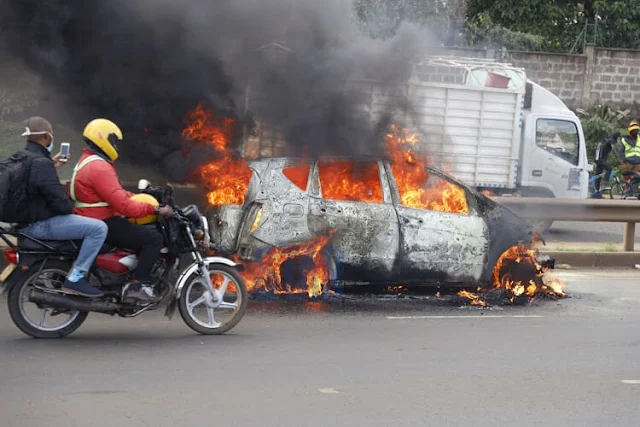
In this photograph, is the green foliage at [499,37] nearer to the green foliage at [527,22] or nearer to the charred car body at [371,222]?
the green foliage at [527,22]

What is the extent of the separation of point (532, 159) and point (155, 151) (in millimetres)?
8866

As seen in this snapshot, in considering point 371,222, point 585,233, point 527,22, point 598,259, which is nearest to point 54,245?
point 371,222

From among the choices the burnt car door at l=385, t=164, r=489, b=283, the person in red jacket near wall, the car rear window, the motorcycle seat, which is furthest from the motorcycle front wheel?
the burnt car door at l=385, t=164, r=489, b=283

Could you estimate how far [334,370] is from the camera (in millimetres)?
7160

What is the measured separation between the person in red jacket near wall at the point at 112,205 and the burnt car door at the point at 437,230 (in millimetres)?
3062

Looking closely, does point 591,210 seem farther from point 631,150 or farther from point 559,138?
point 631,150

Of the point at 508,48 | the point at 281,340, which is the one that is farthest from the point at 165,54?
the point at 508,48

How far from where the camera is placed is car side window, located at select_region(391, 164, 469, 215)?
10336 mm

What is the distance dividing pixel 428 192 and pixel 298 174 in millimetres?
1419

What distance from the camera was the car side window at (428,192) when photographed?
1034cm

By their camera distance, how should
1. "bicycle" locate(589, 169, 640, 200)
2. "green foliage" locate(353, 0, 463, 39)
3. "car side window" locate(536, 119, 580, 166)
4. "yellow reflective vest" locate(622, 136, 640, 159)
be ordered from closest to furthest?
"green foliage" locate(353, 0, 463, 39) → "car side window" locate(536, 119, 580, 166) → "yellow reflective vest" locate(622, 136, 640, 159) → "bicycle" locate(589, 169, 640, 200)

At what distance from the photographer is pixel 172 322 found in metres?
8.89

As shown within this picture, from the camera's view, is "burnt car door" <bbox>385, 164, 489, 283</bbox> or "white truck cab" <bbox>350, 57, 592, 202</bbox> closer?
"burnt car door" <bbox>385, 164, 489, 283</bbox>

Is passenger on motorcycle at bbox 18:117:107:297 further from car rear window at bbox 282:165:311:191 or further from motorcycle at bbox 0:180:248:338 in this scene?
car rear window at bbox 282:165:311:191
